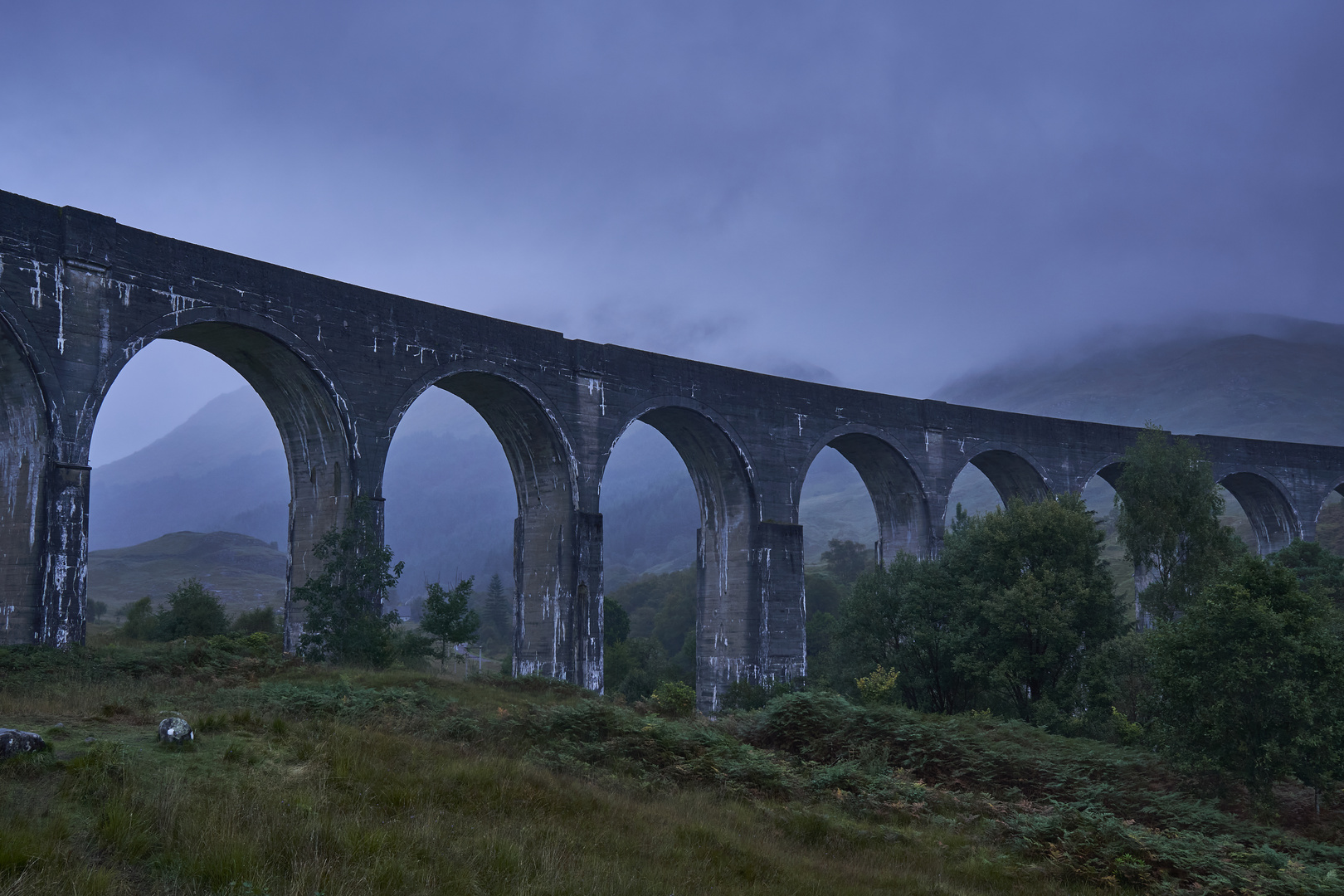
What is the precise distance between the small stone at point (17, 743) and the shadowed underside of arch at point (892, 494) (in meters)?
26.2

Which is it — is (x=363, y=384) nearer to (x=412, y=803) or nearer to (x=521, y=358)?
(x=521, y=358)

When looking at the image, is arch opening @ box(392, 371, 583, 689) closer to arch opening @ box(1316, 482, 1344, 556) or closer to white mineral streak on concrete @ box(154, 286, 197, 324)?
white mineral streak on concrete @ box(154, 286, 197, 324)

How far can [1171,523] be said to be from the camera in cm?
2739

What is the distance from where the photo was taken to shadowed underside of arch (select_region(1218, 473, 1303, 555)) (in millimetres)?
39688

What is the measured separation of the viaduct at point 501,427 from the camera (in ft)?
54.2

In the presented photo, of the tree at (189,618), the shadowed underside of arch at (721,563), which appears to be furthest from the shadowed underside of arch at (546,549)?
the tree at (189,618)

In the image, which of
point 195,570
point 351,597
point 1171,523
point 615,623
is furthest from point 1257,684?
point 195,570

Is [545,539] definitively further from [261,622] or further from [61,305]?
[261,622]

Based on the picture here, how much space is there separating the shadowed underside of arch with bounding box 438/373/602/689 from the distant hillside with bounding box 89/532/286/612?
254ft

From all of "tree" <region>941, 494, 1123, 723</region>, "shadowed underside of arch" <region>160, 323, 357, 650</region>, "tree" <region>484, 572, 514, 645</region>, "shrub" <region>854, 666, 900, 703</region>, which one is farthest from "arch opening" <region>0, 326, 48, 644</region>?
"tree" <region>484, 572, 514, 645</region>

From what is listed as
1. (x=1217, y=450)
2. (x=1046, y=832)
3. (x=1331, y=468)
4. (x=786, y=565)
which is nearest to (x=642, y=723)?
(x=1046, y=832)

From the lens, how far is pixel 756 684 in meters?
27.0

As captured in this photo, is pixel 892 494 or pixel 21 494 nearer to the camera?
pixel 21 494

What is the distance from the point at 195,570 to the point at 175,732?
127 meters
